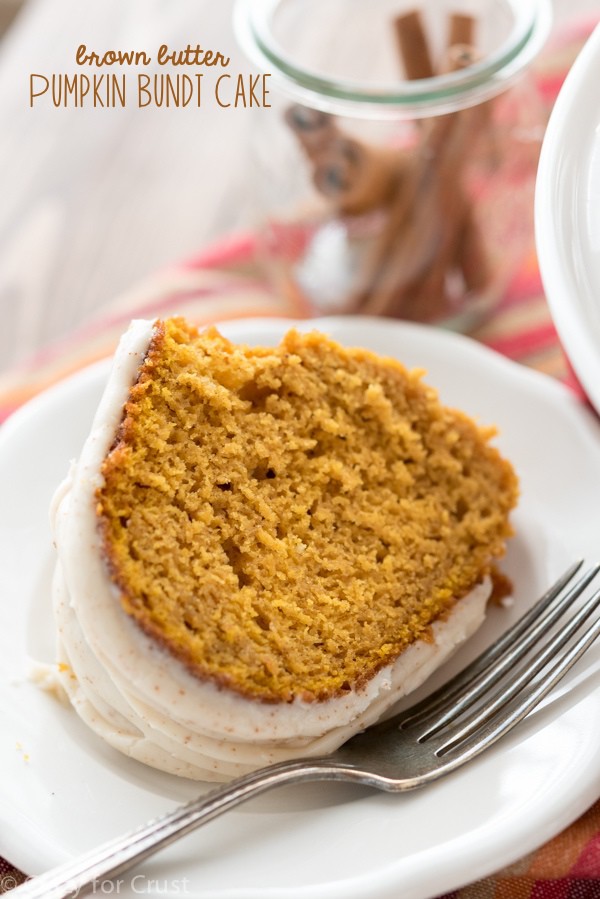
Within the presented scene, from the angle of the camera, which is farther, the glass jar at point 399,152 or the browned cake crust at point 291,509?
the glass jar at point 399,152

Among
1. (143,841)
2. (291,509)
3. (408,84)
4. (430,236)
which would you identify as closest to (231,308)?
(430,236)

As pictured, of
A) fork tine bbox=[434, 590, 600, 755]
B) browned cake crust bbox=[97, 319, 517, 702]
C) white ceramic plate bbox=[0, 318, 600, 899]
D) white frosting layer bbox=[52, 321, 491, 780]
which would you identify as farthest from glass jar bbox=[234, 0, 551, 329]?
fork tine bbox=[434, 590, 600, 755]

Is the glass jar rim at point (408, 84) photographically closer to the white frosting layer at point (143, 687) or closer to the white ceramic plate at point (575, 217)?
the white ceramic plate at point (575, 217)

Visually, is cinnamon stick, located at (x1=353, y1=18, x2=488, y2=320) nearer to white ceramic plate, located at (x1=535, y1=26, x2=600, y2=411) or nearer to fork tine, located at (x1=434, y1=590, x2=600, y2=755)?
white ceramic plate, located at (x1=535, y1=26, x2=600, y2=411)

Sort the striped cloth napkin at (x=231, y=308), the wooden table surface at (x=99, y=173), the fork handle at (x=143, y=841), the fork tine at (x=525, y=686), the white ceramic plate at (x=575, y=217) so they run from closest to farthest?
the fork handle at (x=143, y=841), the white ceramic plate at (x=575, y=217), the fork tine at (x=525, y=686), the striped cloth napkin at (x=231, y=308), the wooden table surface at (x=99, y=173)

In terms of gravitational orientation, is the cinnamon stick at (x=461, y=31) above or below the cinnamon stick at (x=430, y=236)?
above

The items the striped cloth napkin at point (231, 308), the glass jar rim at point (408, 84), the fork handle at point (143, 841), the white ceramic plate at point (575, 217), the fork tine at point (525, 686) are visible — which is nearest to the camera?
the fork handle at point (143, 841)

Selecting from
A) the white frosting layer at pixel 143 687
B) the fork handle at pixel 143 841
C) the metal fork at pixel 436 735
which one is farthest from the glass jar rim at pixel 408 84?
the fork handle at pixel 143 841
